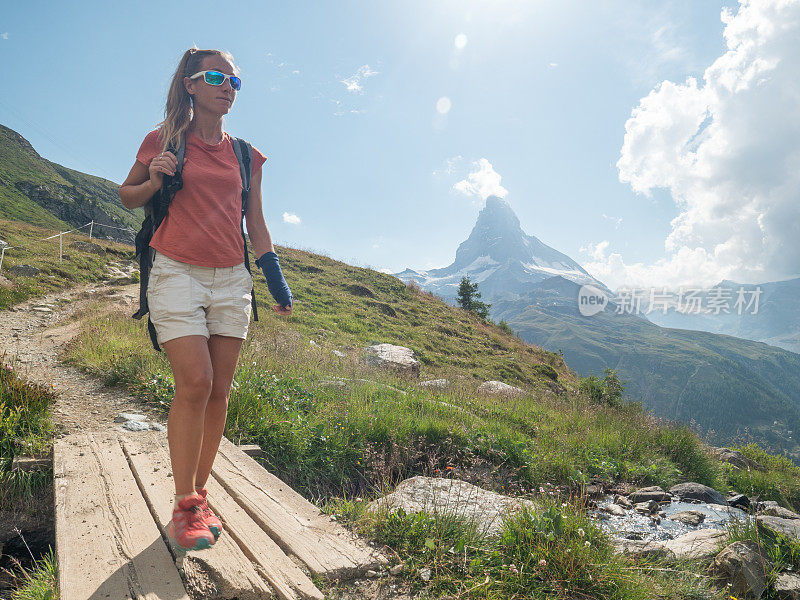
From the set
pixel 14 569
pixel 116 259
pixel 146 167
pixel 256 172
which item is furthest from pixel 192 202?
pixel 116 259

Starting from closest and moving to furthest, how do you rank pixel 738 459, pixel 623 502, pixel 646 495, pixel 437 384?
pixel 623 502
pixel 646 495
pixel 437 384
pixel 738 459

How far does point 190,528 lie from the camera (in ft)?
7.61

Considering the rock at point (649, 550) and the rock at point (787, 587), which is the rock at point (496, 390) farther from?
the rock at point (787, 587)

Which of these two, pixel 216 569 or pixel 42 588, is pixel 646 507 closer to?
pixel 216 569

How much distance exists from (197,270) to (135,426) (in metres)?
2.81

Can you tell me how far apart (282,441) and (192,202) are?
2.97 m

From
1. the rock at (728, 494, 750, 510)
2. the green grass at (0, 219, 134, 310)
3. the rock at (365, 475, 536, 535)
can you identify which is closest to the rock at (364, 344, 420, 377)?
the rock at (728, 494, 750, 510)

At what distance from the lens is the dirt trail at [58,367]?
457 centimetres

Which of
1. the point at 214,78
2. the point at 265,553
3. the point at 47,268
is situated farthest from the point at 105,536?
the point at 47,268

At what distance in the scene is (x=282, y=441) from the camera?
180 inches

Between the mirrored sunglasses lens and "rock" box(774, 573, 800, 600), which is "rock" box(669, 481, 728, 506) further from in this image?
the mirrored sunglasses lens

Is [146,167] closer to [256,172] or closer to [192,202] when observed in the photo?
[192,202]

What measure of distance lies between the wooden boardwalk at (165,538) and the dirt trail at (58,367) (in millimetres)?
1120

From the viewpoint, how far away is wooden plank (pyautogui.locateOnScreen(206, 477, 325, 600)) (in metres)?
2.19
